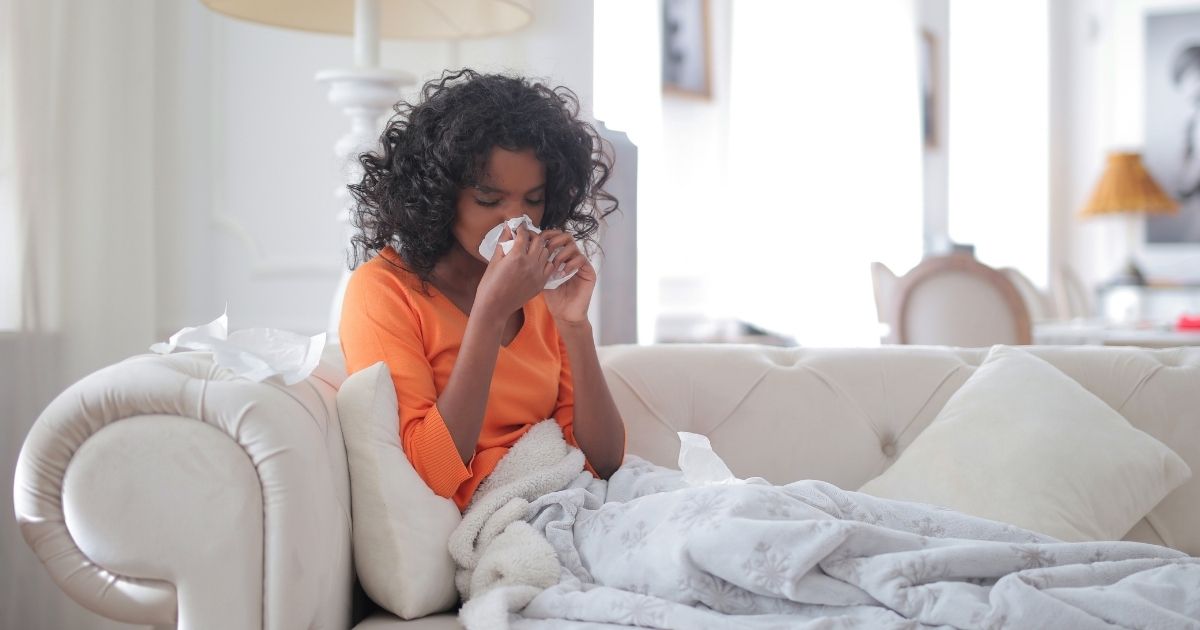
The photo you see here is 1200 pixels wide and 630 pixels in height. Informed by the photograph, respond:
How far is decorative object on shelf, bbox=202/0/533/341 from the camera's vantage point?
2291 millimetres

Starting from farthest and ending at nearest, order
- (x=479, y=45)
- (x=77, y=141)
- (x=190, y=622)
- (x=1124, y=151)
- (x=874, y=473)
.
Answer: (x=1124, y=151), (x=479, y=45), (x=77, y=141), (x=874, y=473), (x=190, y=622)

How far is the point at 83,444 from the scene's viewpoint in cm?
110

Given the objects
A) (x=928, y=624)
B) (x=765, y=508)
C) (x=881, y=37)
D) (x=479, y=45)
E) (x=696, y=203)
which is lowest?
(x=928, y=624)

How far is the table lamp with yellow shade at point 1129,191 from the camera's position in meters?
7.12

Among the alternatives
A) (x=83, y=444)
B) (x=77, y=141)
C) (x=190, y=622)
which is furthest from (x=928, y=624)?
(x=77, y=141)

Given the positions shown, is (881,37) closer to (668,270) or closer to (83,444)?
(668,270)

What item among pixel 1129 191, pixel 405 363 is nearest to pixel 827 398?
pixel 405 363

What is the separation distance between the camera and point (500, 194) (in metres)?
1.50

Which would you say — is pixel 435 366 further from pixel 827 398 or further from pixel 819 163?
pixel 819 163

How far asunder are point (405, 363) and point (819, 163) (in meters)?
3.64

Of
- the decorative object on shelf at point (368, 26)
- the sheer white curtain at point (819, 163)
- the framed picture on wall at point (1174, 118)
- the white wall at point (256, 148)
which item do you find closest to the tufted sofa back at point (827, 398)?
the decorative object on shelf at point (368, 26)

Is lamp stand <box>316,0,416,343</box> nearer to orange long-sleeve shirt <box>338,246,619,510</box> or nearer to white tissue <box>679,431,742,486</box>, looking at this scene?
orange long-sleeve shirt <box>338,246,619,510</box>

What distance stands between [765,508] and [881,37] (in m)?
4.65

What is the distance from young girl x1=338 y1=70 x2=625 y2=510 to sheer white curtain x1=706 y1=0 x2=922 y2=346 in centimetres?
270
